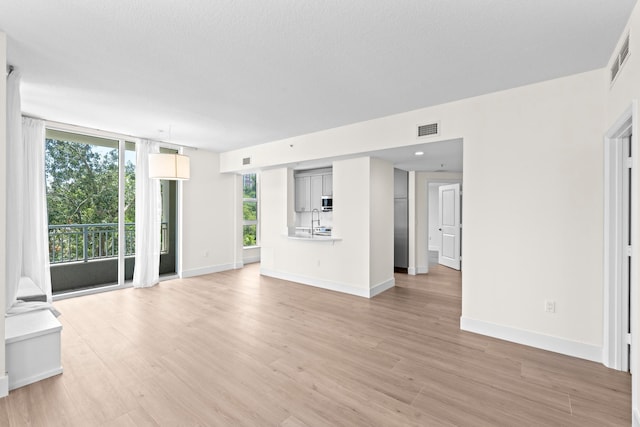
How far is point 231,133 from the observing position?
520cm

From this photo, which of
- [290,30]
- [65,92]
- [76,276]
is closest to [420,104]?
[290,30]

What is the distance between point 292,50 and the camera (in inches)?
99.0

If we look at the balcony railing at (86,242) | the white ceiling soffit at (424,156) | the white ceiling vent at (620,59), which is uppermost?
the white ceiling vent at (620,59)

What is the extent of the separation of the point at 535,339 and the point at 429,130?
8.91 feet

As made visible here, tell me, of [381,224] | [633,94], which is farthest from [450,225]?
[633,94]

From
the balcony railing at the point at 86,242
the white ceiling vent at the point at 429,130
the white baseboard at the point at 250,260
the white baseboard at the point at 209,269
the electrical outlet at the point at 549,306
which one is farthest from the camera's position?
the white baseboard at the point at 250,260

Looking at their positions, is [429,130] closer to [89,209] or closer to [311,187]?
[311,187]

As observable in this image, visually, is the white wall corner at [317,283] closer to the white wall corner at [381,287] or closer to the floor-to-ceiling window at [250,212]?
the white wall corner at [381,287]

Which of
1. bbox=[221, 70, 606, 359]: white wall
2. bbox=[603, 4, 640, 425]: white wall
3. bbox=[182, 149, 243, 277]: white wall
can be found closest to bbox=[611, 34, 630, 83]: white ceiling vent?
bbox=[603, 4, 640, 425]: white wall

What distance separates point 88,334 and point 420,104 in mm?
4936

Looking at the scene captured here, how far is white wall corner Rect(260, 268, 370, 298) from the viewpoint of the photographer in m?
4.98

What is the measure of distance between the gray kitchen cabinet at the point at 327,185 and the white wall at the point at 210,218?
2289 mm

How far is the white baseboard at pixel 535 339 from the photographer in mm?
2812

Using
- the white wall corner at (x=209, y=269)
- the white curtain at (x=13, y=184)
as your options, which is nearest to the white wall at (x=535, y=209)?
the white curtain at (x=13, y=184)
